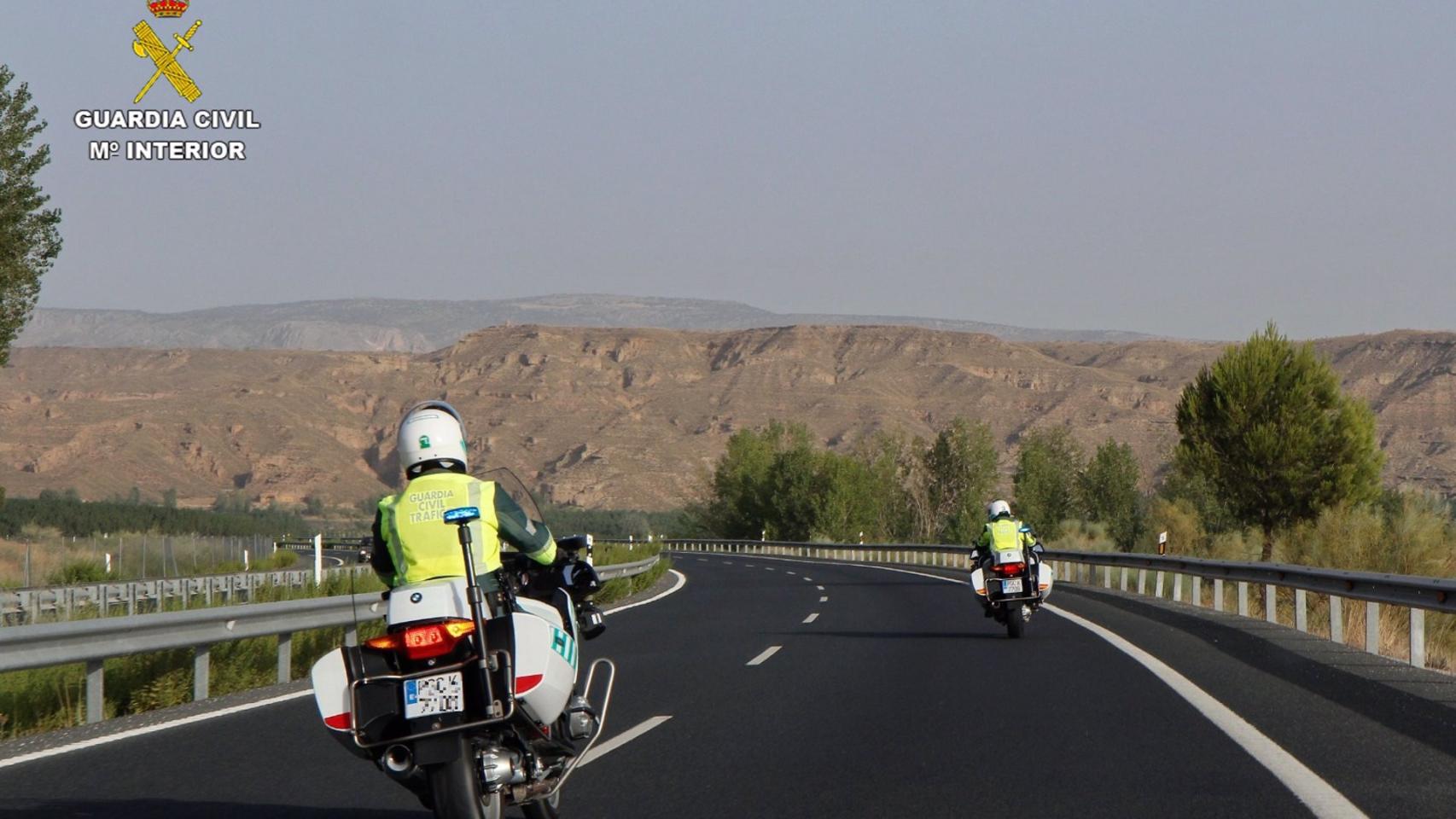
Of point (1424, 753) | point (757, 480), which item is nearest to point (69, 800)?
point (1424, 753)

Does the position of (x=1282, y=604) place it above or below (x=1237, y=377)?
below

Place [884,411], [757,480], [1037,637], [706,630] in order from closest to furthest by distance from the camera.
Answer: [1037,637]
[706,630]
[757,480]
[884,411]

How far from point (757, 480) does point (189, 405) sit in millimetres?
67186

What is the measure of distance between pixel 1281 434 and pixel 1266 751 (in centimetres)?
4997

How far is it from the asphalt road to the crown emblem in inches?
730

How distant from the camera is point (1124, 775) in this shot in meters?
8.16

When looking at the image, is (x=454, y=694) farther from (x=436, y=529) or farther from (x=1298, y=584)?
(x=1298, y=584)

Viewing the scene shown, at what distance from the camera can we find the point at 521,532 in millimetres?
6590

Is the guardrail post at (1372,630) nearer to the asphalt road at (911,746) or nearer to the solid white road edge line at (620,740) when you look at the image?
the asphalt road at (911,746)

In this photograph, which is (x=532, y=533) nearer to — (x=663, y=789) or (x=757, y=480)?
(x=663, y=789)

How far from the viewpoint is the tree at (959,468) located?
12912cm

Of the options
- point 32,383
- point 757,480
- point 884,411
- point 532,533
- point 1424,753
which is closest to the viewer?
point 532,533

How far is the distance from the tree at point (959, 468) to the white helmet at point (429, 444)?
12177cm

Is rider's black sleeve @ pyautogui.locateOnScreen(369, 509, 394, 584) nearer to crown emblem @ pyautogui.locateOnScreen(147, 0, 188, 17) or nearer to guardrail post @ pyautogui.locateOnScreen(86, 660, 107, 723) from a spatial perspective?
guardrail post @ pyautogui.locateOnScreen(86, 660, 107, 723)
